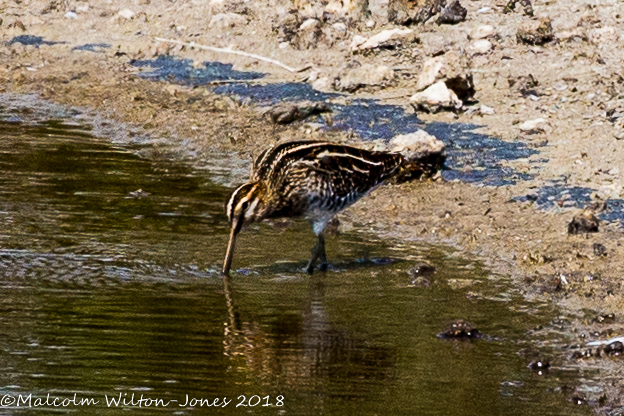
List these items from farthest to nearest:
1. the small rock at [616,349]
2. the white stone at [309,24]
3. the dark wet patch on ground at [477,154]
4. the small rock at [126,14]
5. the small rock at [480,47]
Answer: the small rock at [126,14] → the white stone at [309,24] → the small rock at [480,47] → the dark wet patch on ground at [477,154] → the small rock at [616,349]

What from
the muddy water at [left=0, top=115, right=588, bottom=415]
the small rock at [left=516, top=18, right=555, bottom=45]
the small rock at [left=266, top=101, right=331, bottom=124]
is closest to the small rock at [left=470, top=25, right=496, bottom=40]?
the small rock at [left=516, top=18, right=555, bottom=45]

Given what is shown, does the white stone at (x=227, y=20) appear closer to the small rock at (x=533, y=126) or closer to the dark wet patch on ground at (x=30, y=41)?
the dark wet patch on ground at (x=30, y=41)

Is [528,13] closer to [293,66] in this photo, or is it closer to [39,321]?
[293,66]

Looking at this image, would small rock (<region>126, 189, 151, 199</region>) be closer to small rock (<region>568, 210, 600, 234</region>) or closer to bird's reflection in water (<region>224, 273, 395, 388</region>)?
bird's reflection in water (<region>224, 273, 395, 388</region>)

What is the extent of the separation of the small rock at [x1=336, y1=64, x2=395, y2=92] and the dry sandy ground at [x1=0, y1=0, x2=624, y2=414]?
1.3 inches

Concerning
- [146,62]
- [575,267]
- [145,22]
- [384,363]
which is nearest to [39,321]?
[384,363]

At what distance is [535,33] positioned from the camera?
1235cm

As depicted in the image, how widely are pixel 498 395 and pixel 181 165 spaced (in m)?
5.45

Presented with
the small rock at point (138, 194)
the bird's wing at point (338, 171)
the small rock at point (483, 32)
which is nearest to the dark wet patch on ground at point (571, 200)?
the bird's wing at point (338, 171)

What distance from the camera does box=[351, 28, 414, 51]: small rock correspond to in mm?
13102

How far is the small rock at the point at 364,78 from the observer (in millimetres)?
12261

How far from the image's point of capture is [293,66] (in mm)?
13227

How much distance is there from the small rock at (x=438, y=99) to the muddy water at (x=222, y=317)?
7.29 feet

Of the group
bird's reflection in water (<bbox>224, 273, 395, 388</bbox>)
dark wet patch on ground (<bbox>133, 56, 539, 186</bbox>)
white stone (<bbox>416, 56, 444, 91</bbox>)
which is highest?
white stone (<bbox>416, 56, 444, 91</bbox>)
